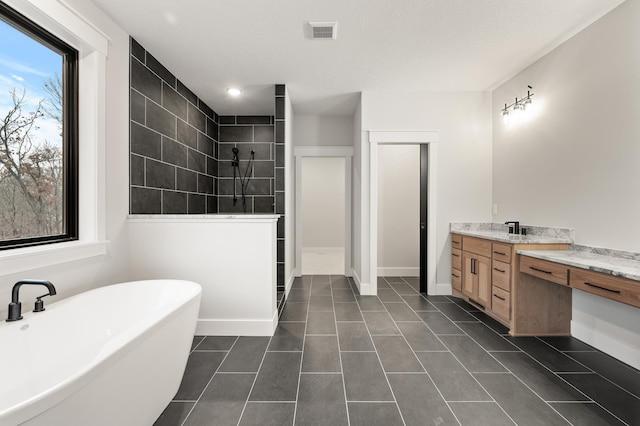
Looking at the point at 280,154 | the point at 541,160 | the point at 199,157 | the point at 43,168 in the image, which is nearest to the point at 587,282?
the point at 541,160

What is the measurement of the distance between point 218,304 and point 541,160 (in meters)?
3.47

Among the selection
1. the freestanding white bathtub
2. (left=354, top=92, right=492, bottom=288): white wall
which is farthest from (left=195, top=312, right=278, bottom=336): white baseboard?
(left=354, top=92, right=492, bottom=288): white wall

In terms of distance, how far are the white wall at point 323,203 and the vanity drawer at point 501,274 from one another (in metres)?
4.69

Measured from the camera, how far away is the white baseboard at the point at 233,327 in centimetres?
263

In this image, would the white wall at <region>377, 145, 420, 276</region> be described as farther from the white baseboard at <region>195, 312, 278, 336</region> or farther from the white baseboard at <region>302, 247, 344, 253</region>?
the white baseboard at <region>195, 312, 278, 336</region>

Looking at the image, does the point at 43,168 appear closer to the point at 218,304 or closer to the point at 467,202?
the point at 218,304

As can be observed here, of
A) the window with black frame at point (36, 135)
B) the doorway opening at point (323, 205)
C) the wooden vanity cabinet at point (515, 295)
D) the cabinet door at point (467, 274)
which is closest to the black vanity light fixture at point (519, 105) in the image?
the wooden vanity cabinet at point (515, 295)

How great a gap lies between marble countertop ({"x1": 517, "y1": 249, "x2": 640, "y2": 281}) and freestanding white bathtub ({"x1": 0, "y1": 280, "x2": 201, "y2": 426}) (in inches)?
98.4

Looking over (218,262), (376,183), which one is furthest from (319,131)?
(218,262)

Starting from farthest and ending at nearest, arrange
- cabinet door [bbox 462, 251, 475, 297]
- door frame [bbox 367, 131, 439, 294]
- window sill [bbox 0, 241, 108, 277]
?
door frame [bbox 367, 131, 439, 294] → cabinet door [bbox 462, 251, 475, 297] → window sill [bbox 0, 241, 108, 277]

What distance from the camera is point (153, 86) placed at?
2.95m

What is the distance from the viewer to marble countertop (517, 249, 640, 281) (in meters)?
1.76

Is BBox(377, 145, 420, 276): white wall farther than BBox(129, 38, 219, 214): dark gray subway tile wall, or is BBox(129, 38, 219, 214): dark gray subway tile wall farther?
BBox(377, 145, 420, 276): white wall

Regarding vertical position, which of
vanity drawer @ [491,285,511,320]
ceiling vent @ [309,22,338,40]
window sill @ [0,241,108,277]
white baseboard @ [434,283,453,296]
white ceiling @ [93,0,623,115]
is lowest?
white baseboard @ [434,283,453,296]
